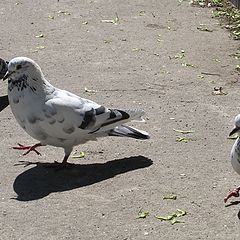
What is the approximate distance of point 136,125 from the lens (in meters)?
6.54

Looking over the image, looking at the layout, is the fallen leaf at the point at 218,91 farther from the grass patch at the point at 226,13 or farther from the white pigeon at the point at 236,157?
the white pigeon at the point at 236,157

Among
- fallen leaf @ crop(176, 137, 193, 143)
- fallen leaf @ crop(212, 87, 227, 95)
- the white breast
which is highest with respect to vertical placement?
the white breast

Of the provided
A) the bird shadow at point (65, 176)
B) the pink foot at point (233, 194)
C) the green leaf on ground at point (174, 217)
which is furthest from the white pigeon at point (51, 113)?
the pink foot at point (233, 194)

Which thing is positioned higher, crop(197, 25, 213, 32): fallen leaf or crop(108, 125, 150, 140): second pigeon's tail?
crop(108, 125, 150, 140): second pigeon's tail

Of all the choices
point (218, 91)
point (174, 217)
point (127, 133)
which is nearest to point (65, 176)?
point (127, 133)

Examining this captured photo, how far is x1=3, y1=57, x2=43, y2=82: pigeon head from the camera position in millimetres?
5559

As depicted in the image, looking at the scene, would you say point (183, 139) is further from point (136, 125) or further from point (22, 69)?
point (22, 69)

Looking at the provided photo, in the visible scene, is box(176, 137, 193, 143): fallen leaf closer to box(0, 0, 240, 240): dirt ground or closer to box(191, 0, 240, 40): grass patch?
box(0, 0, 240, 240): dirt ground

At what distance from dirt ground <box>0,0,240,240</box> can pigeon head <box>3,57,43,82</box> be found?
677 mm

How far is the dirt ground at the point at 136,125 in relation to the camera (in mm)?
4816

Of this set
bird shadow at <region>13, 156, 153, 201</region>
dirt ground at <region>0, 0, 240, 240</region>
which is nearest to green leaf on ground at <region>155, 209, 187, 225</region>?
dirt ground at <region>0, 0, 240, 240</region>

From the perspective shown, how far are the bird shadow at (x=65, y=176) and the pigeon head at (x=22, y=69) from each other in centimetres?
69

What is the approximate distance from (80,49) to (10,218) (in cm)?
444

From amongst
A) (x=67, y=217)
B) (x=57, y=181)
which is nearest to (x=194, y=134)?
(x=57, y=181)
